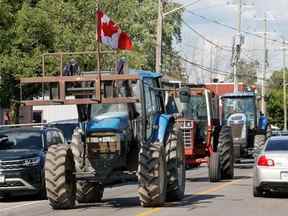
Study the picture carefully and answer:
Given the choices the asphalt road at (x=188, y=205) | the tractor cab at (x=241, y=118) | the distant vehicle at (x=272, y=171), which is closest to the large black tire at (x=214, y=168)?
the asphalt road at (x=188, y=205)

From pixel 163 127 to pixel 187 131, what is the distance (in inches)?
317

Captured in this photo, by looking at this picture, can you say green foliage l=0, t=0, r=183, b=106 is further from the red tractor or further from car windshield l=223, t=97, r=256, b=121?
the red tractor

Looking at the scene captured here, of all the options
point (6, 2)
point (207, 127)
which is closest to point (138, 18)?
point (6, 2)

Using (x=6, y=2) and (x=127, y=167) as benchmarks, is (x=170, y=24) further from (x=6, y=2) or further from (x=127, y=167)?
(x=127, y=167)

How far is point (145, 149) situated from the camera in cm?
1588

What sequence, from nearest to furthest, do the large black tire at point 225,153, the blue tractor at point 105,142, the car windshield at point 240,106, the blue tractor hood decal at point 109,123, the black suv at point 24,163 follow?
the blue tractor at point 105,142 → the blue tractor hood decal at point 109,123 → the black suv at point 24,163 → the large black tire at point 225,153 → the car windshield at point 240,106

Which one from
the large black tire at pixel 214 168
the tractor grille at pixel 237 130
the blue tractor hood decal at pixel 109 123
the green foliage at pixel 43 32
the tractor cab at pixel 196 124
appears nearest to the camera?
A: the blue tractor hood decal at pixel 109 123

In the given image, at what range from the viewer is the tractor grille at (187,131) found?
82.6 ft

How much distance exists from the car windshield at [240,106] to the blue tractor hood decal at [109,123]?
20.9 metres

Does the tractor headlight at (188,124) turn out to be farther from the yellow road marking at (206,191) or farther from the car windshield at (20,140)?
the car windshield at (20,140)

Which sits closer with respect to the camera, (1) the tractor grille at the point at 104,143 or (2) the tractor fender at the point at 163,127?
(1) the tractor grille at the point at 104,143

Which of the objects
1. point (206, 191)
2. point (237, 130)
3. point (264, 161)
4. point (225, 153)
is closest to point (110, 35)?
point (206, 191)

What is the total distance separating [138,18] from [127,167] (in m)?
36.8

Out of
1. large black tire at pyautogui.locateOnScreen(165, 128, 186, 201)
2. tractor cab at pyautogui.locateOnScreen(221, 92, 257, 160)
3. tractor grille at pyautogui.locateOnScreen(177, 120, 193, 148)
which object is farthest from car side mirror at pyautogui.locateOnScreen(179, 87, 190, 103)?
tractor cab at pyautogui.locateOnScreen(221, 92, 257, 160)
